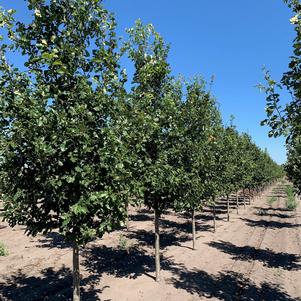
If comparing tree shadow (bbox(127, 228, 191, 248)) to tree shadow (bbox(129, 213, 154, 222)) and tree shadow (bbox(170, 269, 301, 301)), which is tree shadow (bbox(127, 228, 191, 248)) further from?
tree shadow (bbox(170, 269, 301, 301))

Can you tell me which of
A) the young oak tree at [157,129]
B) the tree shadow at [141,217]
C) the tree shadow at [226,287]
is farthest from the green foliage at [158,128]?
the tree shadow at [141,217]

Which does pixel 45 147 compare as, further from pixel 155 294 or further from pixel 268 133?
pixel 155 294

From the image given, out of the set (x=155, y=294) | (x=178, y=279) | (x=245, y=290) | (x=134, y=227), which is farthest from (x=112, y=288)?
(x=134, y=227)

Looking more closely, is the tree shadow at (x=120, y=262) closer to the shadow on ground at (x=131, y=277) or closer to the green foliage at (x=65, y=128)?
the shadow on ground at (x=131, y=277)

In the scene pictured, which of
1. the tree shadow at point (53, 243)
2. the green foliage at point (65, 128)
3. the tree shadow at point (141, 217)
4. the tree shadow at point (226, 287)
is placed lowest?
the tree shadow at point (226, 287)

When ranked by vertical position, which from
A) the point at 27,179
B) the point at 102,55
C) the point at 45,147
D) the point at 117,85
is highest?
the point at 102,55

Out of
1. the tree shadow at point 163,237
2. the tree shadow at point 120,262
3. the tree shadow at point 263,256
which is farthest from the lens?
the tree shadow at point 163,237

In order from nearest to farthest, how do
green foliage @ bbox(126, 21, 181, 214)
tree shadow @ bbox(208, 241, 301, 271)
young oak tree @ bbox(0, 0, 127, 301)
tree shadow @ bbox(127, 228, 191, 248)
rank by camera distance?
1. young oak tree @ bbox(0, 0, 127, 301)
2. green foliage @ bbox(126, 21, 181, 214)
3. tree shadow @ bbox(208, 241, 301, 271)
4. tree shadow @ bbox(127, 228, 191, 248)

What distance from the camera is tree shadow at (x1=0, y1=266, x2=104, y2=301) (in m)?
12.5

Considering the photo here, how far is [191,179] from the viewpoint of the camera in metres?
15.0

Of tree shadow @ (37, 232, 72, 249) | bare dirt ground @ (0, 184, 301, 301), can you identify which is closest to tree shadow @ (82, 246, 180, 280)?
bare dirt ground @ (0, 184, 301, 301)

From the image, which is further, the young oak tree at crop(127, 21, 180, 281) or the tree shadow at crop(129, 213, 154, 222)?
the tree shadow at crop(129, 213, 154, 222)

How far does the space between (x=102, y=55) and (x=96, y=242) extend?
1579cm

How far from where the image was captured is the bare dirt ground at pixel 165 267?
1305 centimetres
